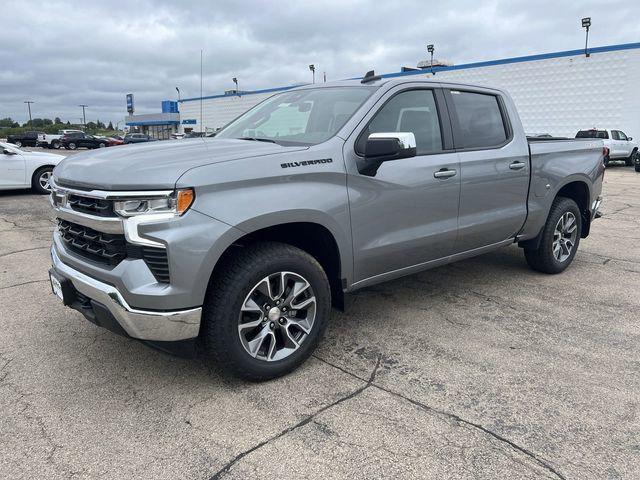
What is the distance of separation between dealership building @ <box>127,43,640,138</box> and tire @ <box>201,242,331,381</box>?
2150cm

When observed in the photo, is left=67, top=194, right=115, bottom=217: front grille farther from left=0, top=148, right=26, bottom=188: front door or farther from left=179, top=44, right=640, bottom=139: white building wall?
left=179, top=44, right=640, bottom=139: white building wall

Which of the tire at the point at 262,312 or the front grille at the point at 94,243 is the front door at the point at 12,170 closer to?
the front grille at the point at 94,243

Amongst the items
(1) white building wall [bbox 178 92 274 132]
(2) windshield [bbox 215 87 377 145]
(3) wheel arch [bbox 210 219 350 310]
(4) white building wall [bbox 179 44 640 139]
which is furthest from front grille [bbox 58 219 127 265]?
(1) white building wall [bbox 178 92 274 132]

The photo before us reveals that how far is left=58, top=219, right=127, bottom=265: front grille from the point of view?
9.33 ft

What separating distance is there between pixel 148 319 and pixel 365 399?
1.31 m

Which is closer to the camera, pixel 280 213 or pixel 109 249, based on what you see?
pixel 109 249

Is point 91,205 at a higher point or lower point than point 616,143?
lower

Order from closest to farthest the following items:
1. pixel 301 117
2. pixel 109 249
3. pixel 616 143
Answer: pixel 109 249, pixel 301 117, pixel 616 143

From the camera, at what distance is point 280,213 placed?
3.05m

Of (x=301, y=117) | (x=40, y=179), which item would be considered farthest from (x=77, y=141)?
(x=301, y=117)

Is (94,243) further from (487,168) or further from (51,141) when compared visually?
(51,141)

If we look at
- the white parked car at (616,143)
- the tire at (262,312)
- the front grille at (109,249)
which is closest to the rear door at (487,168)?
the tire at (262,312)

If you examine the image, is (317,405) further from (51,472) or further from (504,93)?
(504,93)

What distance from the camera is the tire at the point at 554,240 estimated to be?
528 centimetres
